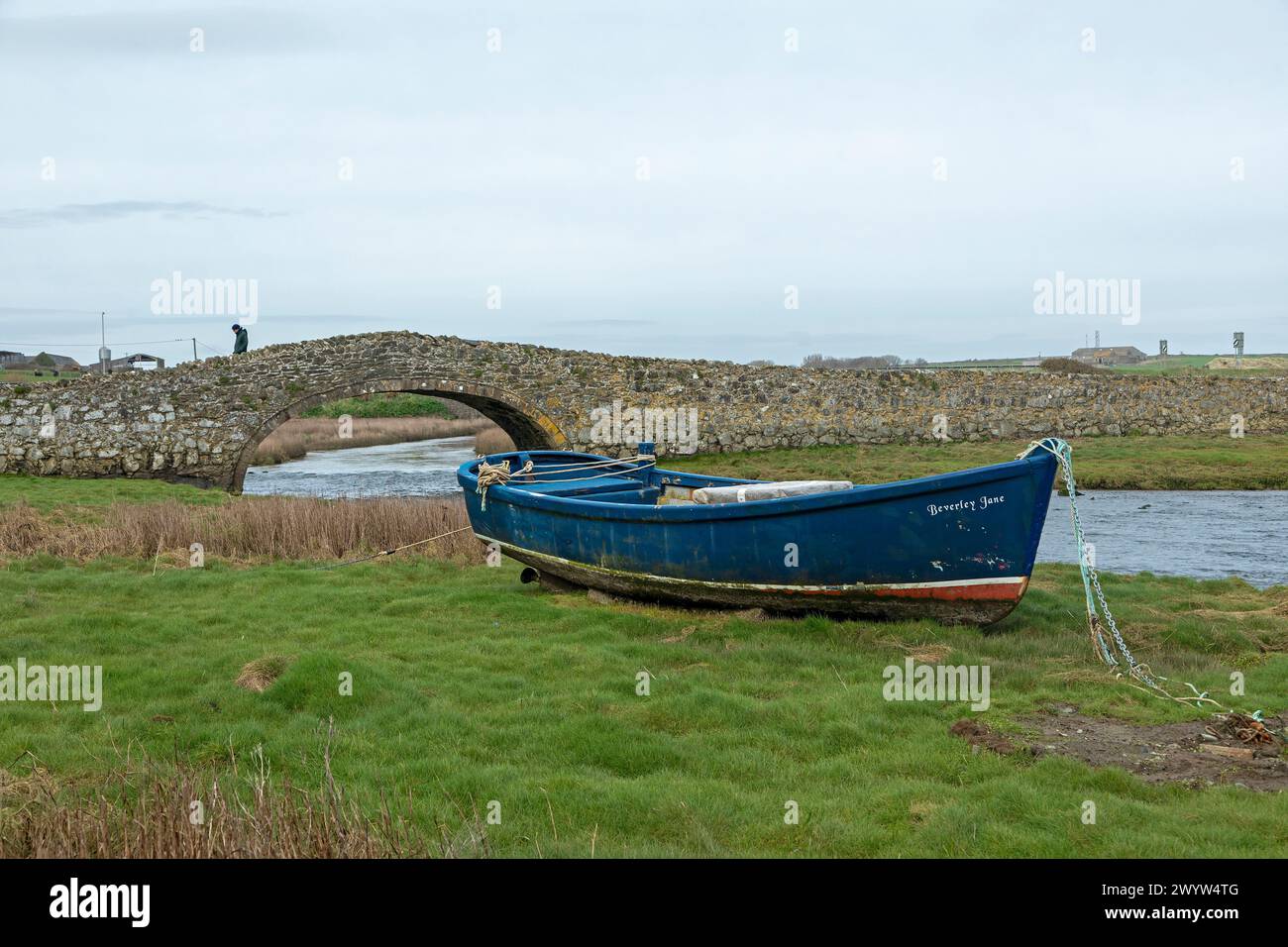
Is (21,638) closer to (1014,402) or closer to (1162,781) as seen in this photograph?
(1162,781)

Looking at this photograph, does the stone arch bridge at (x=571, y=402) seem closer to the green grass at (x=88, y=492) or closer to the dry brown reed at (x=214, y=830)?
the green grass at (x=88, y=492)

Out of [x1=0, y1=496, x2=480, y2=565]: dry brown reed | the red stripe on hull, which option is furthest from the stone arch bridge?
the red stripe on hull

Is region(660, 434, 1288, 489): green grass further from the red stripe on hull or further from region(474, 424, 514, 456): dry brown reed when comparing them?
the red stripe on hull

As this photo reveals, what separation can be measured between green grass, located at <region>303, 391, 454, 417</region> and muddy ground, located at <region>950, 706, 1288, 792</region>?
46529mm

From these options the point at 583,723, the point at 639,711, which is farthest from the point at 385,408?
the point at 583,723

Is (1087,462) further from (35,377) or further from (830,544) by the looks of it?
(35,377)

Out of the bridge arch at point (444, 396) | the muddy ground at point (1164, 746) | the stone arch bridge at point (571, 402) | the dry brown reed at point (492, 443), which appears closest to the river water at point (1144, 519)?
the dry brown reed at point (492, 443)

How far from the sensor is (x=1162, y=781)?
5.94m

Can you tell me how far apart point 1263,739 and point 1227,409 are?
31181 mm

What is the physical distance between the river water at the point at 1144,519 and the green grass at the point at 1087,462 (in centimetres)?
83

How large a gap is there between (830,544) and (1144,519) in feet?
43.2

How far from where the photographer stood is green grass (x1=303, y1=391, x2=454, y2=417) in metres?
51.5
